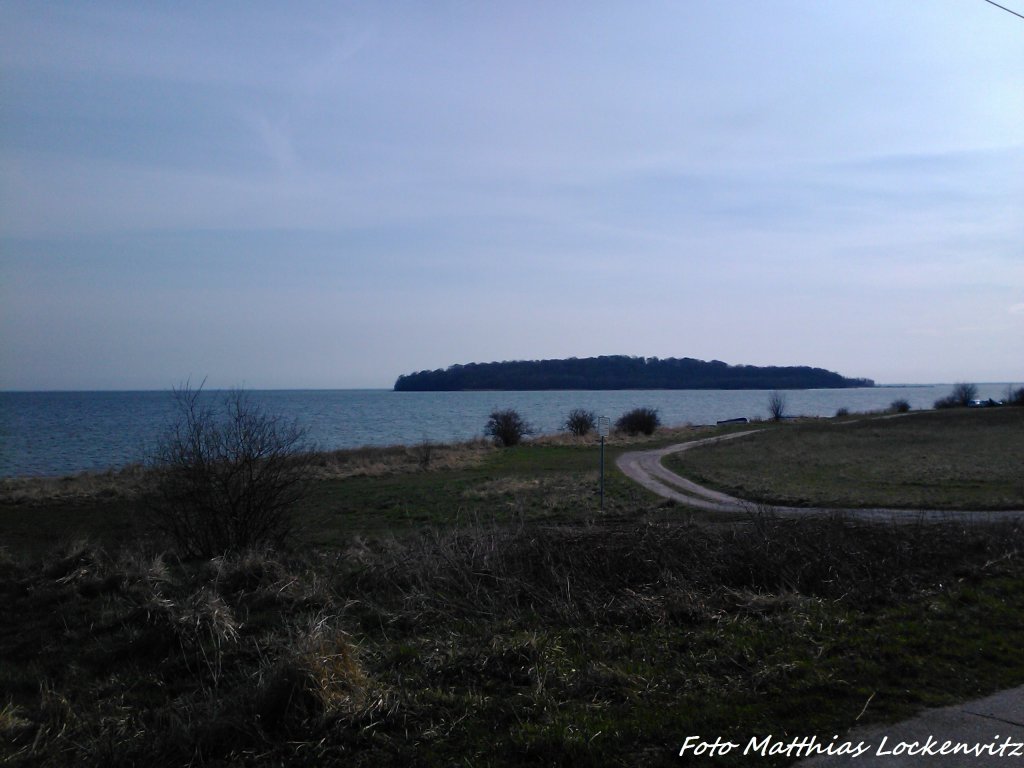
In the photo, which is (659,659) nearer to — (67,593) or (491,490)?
(67,593)

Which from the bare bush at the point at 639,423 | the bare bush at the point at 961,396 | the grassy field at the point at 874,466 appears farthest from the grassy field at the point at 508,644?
the bare bush at the point at 961,396

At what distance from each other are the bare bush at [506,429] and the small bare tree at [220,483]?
143 feet

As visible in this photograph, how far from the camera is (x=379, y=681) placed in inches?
231

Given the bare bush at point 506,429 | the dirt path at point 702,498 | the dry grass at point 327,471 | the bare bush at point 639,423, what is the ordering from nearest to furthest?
the dirt path at point 702,498 < the dry grass at point 327,471 < the bare bush at point 506,429 < the bare bush at point 639,423

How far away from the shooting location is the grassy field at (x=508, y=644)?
5.07 meters

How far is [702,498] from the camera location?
86.2 ft

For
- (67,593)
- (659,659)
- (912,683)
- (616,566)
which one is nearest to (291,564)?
(67,593)

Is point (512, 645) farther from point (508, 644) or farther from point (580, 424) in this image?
point (580, 424)

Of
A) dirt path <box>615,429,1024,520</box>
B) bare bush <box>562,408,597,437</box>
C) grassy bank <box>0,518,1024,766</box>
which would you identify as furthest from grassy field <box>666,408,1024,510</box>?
bare bush <box>562,408,597,437</box>

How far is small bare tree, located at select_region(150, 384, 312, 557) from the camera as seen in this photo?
1526cm

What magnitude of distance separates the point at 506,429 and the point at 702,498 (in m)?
35.3

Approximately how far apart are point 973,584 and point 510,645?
17.9 feet

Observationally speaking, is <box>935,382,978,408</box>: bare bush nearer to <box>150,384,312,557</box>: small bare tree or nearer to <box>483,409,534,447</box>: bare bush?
<box>483,409,534,447</box>: bare bush

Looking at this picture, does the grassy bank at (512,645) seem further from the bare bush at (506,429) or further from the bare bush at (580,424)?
the bare bush at (580,424)
